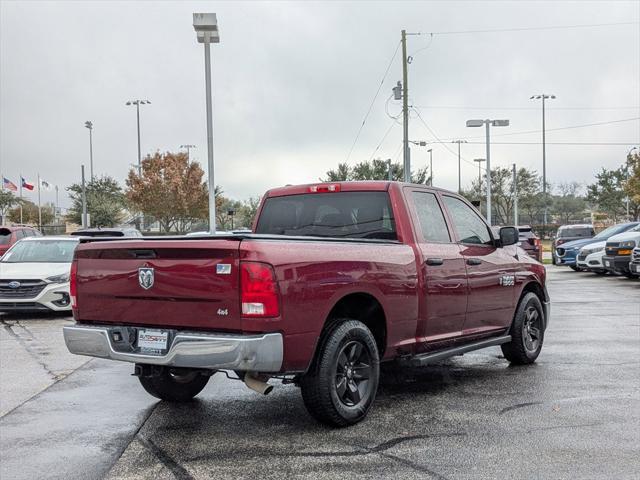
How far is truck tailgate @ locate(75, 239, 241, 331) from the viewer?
4.84 metres

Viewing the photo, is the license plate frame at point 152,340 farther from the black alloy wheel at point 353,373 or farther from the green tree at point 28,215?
the green tree at point 28,215

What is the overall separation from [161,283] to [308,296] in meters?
1.05

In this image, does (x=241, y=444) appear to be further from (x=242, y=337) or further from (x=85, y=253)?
(x=85, y=253)

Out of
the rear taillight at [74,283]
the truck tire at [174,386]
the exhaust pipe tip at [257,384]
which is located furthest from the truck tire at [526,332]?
the rear taillight at [74,283]

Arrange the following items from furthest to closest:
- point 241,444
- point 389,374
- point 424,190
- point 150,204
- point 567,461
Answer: point 150,204 < point 389,374 < point 424,190 < point 241,444 < point 567,461

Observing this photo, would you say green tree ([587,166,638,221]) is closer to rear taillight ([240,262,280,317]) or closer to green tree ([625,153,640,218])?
green tree ([625,153,640,218])

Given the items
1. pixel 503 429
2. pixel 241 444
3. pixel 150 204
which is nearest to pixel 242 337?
pixel 241 444

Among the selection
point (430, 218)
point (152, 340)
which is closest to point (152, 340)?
point (152, 340)

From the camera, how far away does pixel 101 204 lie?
62750 millimetres

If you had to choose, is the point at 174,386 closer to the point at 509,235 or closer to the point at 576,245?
the point at 509,235

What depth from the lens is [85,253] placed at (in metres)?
5.68

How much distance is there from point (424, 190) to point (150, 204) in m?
43.4

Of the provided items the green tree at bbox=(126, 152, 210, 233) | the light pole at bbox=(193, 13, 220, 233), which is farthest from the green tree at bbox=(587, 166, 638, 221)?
the light pole at bbox=(193, 13, 220, 233)

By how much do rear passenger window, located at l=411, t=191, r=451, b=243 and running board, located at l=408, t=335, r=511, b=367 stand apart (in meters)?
1.01
